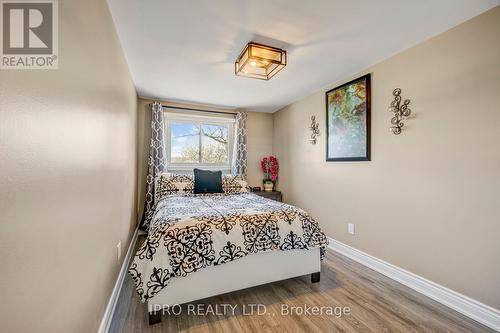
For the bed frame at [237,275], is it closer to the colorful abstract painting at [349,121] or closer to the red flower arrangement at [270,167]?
the colorful abstract painting at [349,121]

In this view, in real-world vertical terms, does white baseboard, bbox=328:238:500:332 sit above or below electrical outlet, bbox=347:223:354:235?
below

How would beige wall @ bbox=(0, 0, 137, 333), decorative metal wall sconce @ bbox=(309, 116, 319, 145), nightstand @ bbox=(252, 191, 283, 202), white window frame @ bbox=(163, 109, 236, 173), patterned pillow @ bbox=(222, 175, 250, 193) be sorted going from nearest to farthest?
beige wall @ bbox=(0, 0, 137, 333) → decorative metal wall sconce @ bbox=(309, 116, 319, 145) → patterned pillow @ bbox=(222, 175, 250, 193) → white window frame @ bbox=(163, 109, 236, 173) → nightstand @ bbox=(252, 191, 283, 202)

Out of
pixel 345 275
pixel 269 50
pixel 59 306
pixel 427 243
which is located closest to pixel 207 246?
pixel 59 306

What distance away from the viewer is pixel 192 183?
3111mm

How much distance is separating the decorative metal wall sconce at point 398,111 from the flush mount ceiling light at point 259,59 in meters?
1.18

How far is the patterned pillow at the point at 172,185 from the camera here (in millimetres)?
3006

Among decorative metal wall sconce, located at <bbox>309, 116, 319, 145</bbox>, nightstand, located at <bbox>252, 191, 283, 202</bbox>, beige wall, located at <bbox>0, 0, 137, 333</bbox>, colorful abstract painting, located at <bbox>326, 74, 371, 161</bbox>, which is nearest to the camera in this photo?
beige wall, located at <bbox>0, 0, 137, 333</bbox>

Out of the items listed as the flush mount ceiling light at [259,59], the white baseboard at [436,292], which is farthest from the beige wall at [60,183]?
the white baseboard at [436,292]

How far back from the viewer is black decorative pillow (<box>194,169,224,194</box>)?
3.05m

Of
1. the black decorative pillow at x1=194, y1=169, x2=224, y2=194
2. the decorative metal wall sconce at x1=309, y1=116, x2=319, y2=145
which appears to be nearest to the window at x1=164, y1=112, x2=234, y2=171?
the black decorative pillow at x1=194, y1=169, x2=224, y2=194

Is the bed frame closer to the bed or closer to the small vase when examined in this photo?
the bed

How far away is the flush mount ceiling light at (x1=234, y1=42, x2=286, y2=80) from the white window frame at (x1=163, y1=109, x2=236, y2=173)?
1.72 meters

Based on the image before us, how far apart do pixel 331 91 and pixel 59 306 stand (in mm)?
3160

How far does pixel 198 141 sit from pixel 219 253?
263cm
